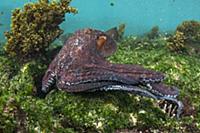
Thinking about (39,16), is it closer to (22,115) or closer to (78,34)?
(78,34)

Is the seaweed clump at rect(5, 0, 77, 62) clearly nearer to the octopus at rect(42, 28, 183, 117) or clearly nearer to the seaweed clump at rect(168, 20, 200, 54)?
the octopus at rect(42, 28, 183, 117)

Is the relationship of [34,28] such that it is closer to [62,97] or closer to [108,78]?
[62,97]

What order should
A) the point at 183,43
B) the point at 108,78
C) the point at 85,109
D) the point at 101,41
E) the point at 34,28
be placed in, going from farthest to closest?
the point at 183,43 < the point at 34,28 < the point at 101,41 < the point at 85,109 < the point at 108,78

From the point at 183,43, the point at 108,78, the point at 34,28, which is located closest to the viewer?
the point at 108,78

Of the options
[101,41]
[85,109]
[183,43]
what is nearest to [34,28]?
[101,41]

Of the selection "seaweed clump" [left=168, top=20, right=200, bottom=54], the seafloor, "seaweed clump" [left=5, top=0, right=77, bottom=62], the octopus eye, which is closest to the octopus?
the seafloor

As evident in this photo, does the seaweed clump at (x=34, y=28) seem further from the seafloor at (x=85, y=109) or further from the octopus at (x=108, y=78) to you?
the octopus at (x=108, y=78)
